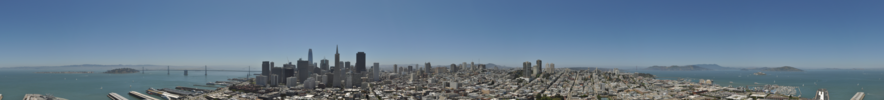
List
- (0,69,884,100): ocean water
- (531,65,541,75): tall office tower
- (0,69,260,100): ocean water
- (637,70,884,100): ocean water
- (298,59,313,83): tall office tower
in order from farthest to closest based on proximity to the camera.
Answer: (298,59,313,83): tall office tower < (531,65,541,75): tall office tower < (0,69,260,100): ocean water < (0,69,884,100): ocean water < (637,70,884,100): ocean water

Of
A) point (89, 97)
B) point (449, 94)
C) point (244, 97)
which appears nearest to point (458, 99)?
point (449, 94)

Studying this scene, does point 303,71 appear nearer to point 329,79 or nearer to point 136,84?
point 329,79

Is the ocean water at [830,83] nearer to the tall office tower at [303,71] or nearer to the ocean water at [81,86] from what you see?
the tall office tower at [303,71]

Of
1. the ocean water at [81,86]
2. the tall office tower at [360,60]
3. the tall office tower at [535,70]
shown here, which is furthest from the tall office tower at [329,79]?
the tall office tower at [360,60]

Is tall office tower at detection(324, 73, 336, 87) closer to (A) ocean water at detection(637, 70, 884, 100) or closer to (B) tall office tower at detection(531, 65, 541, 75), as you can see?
(B) tall office tower at detection(531, 65, 541, 75)

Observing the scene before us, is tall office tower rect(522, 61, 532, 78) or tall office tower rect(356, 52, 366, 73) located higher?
tall office tower rect(356, 52, 366, 73)

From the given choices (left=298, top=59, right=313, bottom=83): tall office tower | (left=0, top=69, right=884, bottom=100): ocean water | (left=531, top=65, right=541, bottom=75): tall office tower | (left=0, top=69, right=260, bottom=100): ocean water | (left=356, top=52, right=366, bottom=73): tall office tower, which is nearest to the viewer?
(left=0, top=69, right=884, bottom=100): ocean water

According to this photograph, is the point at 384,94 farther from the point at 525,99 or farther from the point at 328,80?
the point at 328,80

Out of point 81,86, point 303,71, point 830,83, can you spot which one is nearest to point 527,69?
point 303,71

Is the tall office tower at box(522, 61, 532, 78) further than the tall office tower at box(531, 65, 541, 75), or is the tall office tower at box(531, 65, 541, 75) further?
the tall office tower at box(531, 65, 541, 75)

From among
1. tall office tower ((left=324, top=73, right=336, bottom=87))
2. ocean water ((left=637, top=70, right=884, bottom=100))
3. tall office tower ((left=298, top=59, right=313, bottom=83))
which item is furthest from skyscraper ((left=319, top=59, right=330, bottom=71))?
ocean water ((left=637, top=70, right=884, bottom=100))

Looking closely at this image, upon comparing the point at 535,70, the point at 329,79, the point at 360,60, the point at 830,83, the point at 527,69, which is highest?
the point at 360,60
